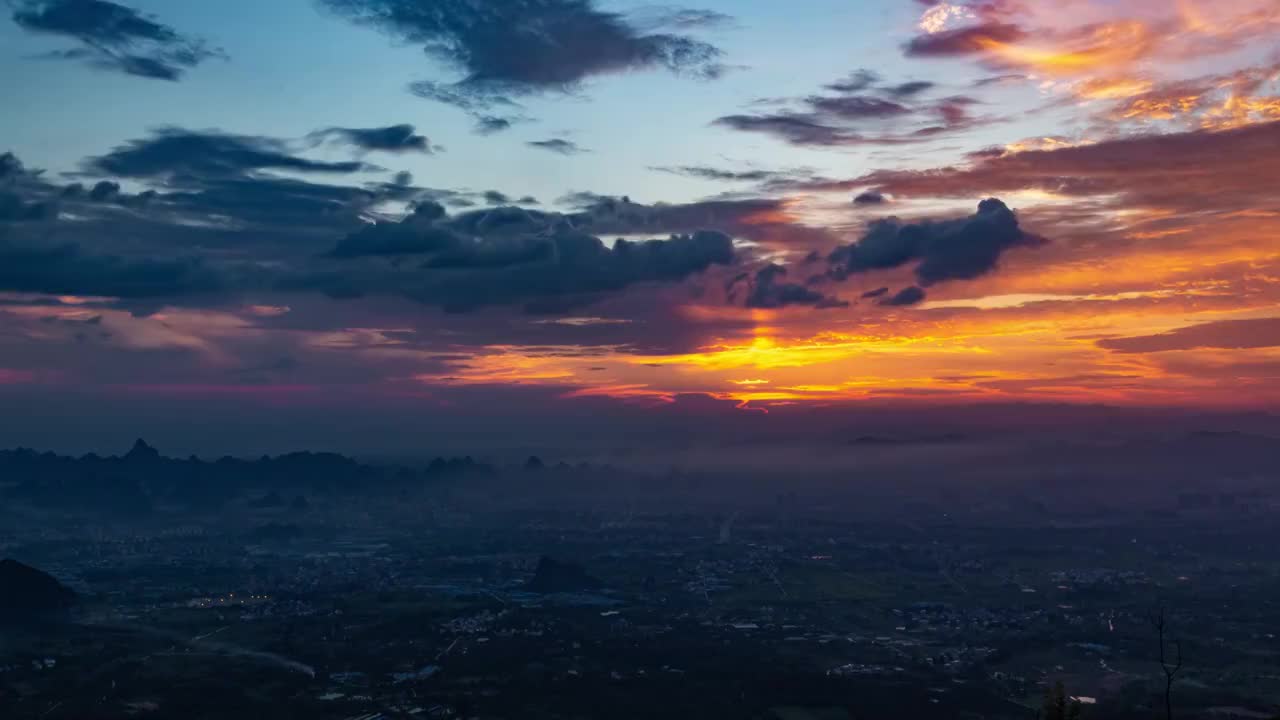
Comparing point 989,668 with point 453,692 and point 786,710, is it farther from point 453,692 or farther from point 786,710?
point 453,692

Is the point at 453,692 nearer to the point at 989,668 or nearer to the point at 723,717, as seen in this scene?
the point at 723,717

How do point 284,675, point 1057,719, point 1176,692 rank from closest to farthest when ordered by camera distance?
point 1057,719, point 1176,692, point 284,675

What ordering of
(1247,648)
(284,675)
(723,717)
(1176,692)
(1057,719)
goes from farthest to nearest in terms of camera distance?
1. (1247,648)
2. (284,675)
3. (1176,692)
4. (723,717)
5. (1057,719)

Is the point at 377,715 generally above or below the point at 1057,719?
below

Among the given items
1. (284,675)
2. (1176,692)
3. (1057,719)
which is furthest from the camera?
(284,675)

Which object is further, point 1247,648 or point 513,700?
point 1247,648

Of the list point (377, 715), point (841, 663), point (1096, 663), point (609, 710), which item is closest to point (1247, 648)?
point (1096, 663)

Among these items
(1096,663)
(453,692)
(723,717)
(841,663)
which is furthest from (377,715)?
(1096,663)

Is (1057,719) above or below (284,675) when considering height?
above

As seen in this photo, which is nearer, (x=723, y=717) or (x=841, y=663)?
(x=723, y=717)
